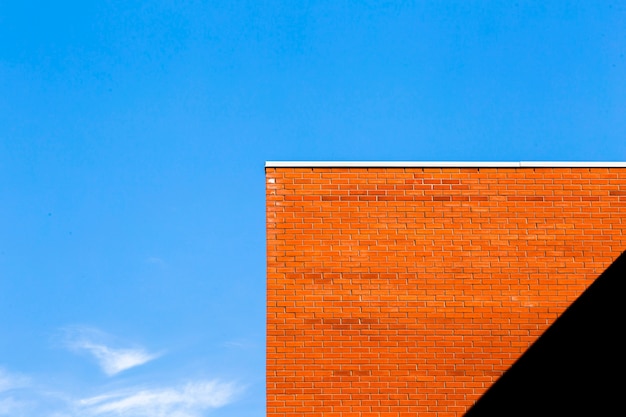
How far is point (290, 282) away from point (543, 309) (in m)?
3.54

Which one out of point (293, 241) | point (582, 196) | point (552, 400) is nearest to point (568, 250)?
point (582, 196)

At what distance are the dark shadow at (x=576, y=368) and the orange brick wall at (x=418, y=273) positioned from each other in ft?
0.61

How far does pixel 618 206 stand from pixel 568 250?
3.18 feet

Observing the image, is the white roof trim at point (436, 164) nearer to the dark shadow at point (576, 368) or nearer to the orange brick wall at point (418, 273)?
the orange brick wall at point (418, 273)

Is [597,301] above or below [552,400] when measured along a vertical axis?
above

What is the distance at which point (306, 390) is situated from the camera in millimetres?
12367

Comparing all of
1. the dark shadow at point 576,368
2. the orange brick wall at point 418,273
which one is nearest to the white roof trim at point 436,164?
the orange brick wall at point 418,273

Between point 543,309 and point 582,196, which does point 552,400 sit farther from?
point 582,196

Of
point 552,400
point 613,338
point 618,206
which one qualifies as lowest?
point 552,400

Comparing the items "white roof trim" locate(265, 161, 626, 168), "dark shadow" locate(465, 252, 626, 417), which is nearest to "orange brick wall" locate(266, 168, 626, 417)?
"white roof trim" locate(265, 161, 626, 168)

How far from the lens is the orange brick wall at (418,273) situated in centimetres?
1245

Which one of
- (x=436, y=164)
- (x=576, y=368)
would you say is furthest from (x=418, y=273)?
(x=576, y=368)

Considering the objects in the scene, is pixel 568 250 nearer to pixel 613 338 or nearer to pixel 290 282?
pixel 613 338

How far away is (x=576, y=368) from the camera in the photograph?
12531 mm
